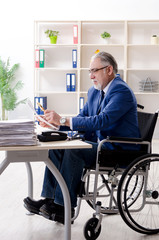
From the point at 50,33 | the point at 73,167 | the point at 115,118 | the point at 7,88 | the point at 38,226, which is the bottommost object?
the point at 38,226

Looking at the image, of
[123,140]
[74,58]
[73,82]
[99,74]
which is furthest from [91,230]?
[74,58]

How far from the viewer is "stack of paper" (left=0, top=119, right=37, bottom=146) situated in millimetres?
1737

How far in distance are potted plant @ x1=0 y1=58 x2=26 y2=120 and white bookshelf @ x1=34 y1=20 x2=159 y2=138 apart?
0.36m

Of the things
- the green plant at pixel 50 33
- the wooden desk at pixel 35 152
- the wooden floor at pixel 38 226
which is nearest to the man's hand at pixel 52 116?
the wooden desk at pixel 35 152

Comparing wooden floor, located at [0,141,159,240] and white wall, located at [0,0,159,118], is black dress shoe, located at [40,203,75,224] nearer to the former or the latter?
wooden floor, located at [0,141,159,240]

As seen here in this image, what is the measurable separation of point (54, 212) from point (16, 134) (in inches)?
23.9

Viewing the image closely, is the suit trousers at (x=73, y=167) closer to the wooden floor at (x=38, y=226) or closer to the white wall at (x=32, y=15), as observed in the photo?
the wooden floor at (x=38, y=226)

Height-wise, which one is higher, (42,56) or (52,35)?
(52,35)

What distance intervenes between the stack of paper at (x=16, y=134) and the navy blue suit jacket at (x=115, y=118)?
1.48 feet

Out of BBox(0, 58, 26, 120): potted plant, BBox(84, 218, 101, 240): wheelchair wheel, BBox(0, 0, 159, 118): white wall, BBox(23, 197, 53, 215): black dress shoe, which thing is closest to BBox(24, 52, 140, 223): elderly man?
BBox(23, 197, 53, 215): black dress shoe

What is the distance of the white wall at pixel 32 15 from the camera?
6395 millimetres

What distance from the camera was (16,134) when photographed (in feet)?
5.77

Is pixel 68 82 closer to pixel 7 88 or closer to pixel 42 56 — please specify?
pixel 42 56

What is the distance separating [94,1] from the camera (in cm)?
643
